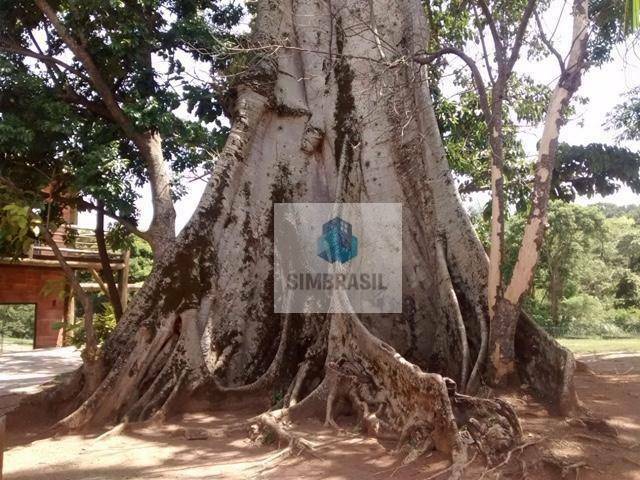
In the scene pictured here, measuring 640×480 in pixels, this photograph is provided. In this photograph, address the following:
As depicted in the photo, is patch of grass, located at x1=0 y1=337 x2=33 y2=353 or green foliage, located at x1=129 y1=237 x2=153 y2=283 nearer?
patch of grass, located at x1=0 y1=337 x2=33 y2=353

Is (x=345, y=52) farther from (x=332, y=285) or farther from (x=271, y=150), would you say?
(x=332, y=285)

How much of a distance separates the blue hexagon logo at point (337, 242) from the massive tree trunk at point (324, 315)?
0.34 m

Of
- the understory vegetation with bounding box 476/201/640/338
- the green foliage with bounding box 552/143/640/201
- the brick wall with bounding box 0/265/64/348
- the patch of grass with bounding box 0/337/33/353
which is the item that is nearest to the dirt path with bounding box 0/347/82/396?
the brick wall with bounding box 0/265/64/348

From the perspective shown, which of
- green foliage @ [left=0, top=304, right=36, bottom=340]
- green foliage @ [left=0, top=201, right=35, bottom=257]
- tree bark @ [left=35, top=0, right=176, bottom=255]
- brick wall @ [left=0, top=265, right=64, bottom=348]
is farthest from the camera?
green foliage @ [left=0, top=304, right=36, bottom=340]

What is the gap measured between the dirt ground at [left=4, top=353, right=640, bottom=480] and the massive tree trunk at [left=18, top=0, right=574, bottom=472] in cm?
29

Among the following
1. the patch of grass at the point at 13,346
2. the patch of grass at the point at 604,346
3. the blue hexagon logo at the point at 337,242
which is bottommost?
the patch of grass at the point at 13,346

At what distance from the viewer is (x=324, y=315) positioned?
6223 millimetres

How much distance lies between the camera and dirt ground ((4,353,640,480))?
3641 millimetres

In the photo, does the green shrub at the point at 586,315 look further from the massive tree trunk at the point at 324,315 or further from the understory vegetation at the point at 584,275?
the massive tree trunk at the point at 324,315

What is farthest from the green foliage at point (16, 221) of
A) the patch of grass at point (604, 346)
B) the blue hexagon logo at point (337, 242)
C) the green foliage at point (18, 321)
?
the green foliage at point (18, 321)

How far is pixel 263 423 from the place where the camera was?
473cm

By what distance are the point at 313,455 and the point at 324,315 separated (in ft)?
7.14

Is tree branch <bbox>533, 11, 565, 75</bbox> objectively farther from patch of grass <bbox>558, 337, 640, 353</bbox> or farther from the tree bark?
patch of grass <bbox>558, 337, 640, 353</bbox>

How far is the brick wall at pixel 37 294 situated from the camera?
14977 mm
